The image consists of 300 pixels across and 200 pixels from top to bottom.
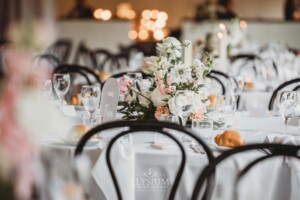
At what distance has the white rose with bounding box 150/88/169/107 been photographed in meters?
2.36

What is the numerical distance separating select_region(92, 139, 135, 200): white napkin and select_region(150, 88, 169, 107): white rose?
381mm

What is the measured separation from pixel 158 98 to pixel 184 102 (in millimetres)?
146

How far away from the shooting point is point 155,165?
2088mm

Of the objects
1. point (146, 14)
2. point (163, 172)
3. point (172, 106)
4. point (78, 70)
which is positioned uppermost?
point (146, 14)

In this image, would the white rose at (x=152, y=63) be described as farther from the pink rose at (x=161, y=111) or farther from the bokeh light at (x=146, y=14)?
the bokeh light at (x=146, y=14)

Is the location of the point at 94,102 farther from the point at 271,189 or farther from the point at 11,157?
the point at 11,157

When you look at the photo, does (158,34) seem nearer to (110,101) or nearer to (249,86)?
(249,86)

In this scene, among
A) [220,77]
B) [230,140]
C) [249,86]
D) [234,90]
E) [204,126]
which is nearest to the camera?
[230,140]

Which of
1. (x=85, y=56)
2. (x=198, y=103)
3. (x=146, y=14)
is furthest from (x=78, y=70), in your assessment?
(x=146, y=14)

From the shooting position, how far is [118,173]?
6.64 ft

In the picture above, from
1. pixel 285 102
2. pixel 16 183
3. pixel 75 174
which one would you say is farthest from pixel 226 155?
pixel 285 102

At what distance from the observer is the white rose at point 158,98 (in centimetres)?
236

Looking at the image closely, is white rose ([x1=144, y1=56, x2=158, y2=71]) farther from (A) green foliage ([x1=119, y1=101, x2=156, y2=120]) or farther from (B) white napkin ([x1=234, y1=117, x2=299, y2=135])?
(B) white napkin ([x1=234, y1=117, x2=299, y2=135])

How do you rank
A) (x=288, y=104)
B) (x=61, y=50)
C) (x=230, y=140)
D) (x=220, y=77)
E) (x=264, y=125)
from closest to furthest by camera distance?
(x=230, y=140) < (x=288, y=104) < (x=264, y=125) < (x=220, y=77) < (x=61, y=50)
